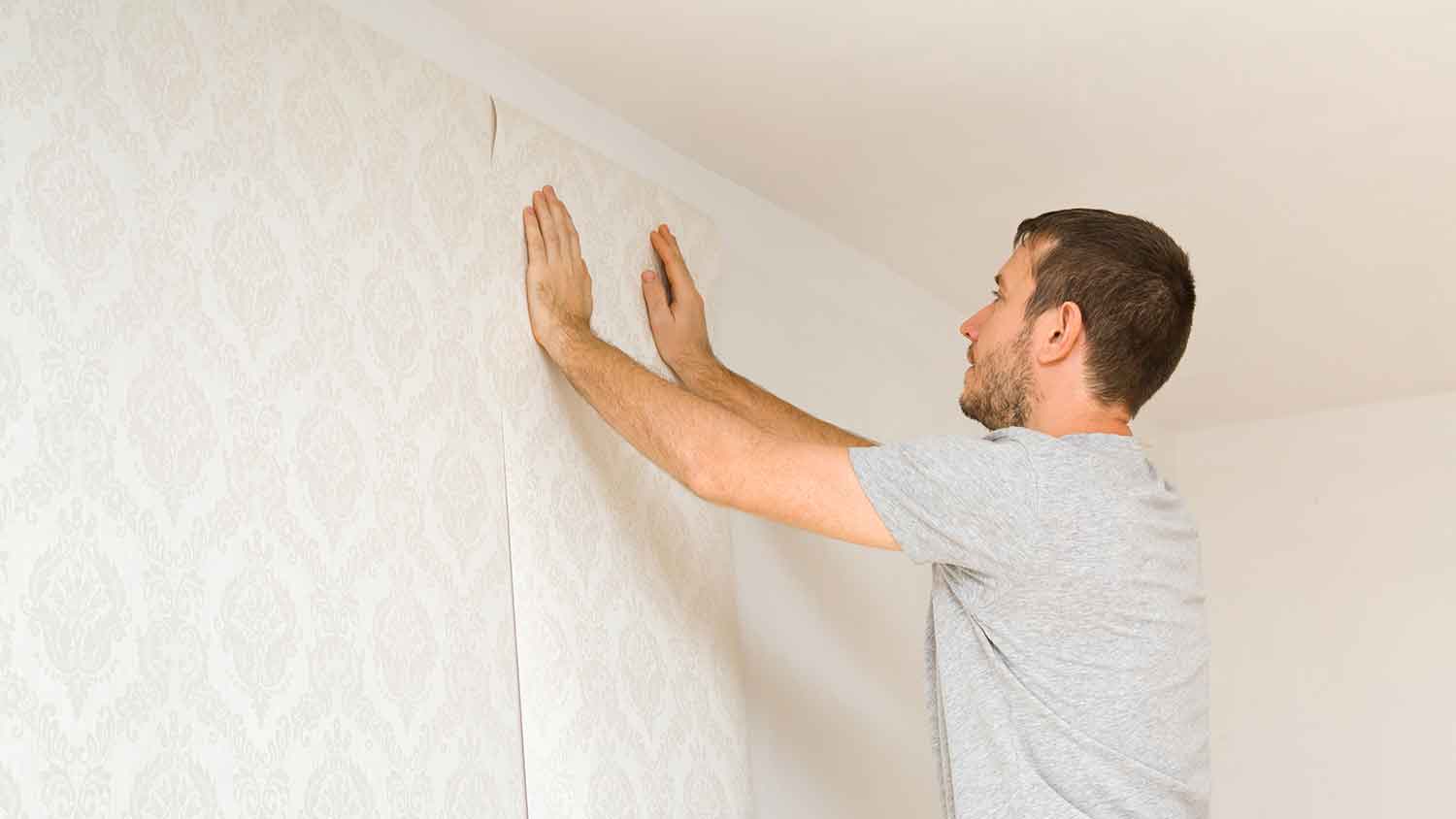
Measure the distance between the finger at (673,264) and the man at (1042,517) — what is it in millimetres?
382

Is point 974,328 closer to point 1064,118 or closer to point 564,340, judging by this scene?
point 564,340

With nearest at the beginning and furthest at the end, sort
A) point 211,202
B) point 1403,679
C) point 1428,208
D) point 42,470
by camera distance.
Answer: point 42,470 < point 211,202 < point 1428,208 < point 1403,679

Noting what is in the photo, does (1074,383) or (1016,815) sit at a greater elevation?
(1074,383)

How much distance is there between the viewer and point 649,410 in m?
2.04

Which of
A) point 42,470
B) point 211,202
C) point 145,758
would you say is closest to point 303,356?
point 211,202

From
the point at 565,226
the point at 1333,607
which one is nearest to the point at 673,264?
the point at 565,226

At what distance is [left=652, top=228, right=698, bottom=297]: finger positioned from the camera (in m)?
2.51

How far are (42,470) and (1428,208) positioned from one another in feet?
10.3

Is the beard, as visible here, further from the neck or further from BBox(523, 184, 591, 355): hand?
BBox(523, 184, 591, 355): hand

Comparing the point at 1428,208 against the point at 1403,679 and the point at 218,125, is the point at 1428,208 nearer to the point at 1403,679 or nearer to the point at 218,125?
the point at 1403,679

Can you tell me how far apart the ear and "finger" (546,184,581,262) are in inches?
29.2

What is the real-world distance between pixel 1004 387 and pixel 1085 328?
15 centimetres

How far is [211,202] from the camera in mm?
1632

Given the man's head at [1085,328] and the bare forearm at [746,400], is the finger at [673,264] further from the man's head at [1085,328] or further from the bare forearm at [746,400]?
the man's head at [1085,328]
